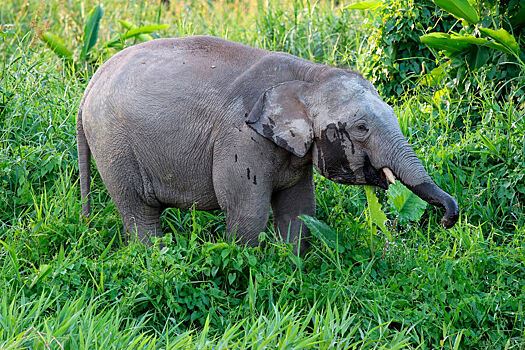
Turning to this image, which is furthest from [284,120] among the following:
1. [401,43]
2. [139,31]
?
[139,31]

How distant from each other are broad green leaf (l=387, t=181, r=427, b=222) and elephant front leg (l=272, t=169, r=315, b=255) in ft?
1.53

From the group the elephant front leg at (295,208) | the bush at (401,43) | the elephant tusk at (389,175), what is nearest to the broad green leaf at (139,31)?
the bush at (401,43)

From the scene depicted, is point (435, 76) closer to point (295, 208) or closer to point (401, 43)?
point (401, 43)

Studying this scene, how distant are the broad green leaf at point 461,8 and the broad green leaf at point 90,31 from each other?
8.93ft

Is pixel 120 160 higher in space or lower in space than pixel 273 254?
higher

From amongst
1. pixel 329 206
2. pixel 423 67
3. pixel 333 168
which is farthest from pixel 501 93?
pixel 333 168

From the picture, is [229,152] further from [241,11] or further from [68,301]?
[241,11]

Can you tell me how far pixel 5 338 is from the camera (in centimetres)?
466

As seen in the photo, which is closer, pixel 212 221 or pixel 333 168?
pixel 333 168

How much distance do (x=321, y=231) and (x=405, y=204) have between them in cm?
58

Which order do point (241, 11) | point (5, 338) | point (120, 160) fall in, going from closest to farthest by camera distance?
point (5, 338)
point (120, 160)
point (241, 11)

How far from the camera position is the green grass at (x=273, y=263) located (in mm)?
5012

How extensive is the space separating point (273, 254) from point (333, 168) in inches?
22.7

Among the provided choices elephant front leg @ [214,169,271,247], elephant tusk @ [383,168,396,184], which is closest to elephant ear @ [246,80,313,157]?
elephant front leg @ [214,169,271,247]
